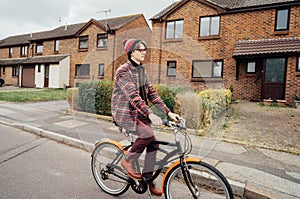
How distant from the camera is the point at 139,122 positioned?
257 cm

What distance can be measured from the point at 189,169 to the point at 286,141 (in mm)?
4327

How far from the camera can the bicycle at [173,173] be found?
2.33m

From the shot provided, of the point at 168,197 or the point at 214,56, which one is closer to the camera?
the point at 168,197

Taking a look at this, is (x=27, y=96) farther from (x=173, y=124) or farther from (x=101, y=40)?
(x=173, y=124)

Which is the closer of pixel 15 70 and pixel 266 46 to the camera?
pixel 266 46

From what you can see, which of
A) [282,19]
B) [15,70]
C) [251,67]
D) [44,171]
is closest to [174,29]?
[251,67]

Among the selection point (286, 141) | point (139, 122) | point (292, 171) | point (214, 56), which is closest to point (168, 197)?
point (139, 122)

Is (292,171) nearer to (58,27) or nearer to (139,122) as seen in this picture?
(139,122)

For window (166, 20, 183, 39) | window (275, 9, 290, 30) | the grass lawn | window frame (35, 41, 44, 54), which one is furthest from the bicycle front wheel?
window frame (35, 41, 44, 54)

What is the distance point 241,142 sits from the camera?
5.40 meters

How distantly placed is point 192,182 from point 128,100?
3.71ft

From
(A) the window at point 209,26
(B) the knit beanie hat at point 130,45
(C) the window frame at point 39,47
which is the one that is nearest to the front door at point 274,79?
(A) the window at point 209,26

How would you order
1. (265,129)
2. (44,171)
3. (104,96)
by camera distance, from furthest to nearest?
(104,96) → (265,129) → (44,171)

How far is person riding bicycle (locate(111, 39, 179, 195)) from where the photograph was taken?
2451mm
